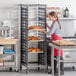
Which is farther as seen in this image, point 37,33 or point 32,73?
point 37,33

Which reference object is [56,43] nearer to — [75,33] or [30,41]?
[30,41]

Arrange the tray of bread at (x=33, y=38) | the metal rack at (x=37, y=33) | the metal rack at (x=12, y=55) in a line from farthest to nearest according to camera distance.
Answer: the metal rack at (x=37, y=33), the tray of bread at (x=33, y=38), the metal rack at (x=12, y=55)

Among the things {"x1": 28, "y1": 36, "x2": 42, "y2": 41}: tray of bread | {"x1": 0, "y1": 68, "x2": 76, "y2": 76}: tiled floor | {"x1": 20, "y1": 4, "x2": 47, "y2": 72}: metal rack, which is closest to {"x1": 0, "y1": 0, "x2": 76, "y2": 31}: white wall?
{"x1": 20, "y1": 4, "x2": 47, "y2": 72}: metal rack

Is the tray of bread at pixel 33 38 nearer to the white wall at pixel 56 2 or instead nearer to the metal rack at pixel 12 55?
the metal rack at pixel 12 55

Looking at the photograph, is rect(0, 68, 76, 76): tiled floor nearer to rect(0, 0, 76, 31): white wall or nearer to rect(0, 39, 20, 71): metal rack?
rect(0, 39, 20, 71): metal rack

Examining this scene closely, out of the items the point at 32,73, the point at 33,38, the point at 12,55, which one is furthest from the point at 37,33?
the point at 32,73

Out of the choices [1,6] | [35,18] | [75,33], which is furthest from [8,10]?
[75,33]

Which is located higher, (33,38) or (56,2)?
(56,2)

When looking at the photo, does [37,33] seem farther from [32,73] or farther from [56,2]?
[32,73]

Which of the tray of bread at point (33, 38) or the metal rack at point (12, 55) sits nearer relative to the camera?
the metal rack at point (12, 55)

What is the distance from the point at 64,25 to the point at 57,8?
20.4 inches

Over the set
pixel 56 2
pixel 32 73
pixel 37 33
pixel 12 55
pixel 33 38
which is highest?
pixel 56 2

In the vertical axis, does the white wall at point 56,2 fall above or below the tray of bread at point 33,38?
above

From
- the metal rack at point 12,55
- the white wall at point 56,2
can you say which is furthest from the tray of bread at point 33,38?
the white wall at point 56,2
